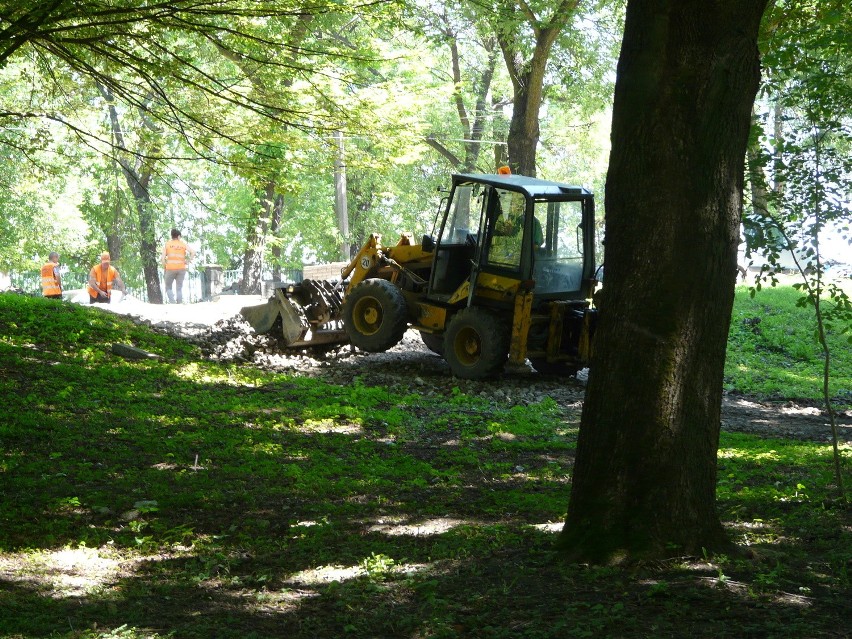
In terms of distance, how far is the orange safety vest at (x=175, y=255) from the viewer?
22.0 meters

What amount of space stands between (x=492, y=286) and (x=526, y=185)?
145cm

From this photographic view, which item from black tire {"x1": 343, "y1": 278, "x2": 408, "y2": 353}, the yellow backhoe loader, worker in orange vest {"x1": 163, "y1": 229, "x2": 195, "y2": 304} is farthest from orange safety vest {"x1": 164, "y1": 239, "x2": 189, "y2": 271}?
black tire {"x1": 343, "y1": 278, "x2": 408, "y2": 353}

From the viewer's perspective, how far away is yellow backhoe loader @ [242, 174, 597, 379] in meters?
12.8

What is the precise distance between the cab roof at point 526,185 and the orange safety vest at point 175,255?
10612 mm

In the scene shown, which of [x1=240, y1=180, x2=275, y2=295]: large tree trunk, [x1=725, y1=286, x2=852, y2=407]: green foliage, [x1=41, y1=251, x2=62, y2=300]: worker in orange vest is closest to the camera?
[x1=725, y1=286, x2=852, y2=407]: green foliage

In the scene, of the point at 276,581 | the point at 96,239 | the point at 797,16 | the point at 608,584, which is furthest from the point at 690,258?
the point at 96,239

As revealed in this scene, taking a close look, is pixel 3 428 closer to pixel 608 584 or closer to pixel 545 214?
pixel 608 584

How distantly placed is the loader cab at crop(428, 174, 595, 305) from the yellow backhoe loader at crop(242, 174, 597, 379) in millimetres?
14

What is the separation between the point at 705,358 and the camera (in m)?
4.57

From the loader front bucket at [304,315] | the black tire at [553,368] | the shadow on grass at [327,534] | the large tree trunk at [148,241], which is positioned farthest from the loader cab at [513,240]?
the large tree trunk at [148,241]

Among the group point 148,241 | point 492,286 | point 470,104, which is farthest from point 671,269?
point 148,241

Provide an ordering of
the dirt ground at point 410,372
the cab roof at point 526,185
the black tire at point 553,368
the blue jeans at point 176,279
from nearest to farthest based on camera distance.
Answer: the dirt ground at point 410,372 < the cab roof at point 526,185 < the black tire at point 553,368 < the blue jeans at point 176,279

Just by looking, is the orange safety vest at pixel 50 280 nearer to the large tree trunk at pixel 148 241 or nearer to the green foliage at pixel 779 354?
the green foliage at pixel 779 354

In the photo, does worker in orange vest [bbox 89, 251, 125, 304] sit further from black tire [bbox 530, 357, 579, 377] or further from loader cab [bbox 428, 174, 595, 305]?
black tire [bbox 530, 357, 579, 377]
